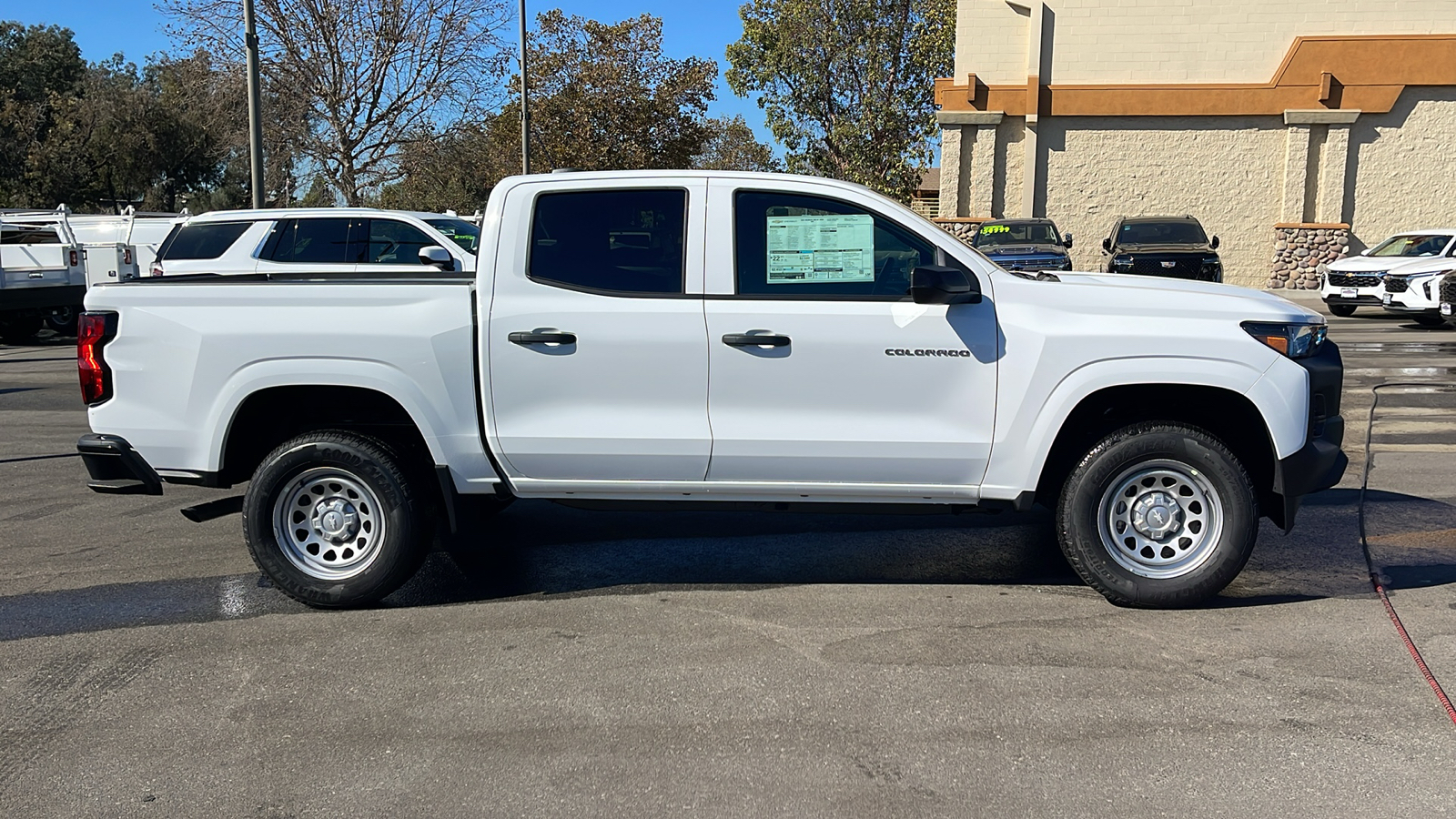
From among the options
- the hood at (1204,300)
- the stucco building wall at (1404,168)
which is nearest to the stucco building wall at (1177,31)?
the stucco building wall at (1404,168)

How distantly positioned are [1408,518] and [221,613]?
254 inches

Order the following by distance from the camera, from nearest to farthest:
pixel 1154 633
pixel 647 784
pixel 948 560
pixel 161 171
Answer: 1. pixel 647 784
2. pixel 1154 633
3. pixel 948 560
4. pixel 161 171

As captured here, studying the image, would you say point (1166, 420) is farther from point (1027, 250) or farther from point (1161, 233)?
point (1161, 233)

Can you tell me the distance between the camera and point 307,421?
18.7 ft

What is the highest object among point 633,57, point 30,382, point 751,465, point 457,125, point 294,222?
point 633,57

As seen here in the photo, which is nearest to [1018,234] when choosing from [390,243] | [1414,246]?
[1414,246]

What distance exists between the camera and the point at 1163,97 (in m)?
28.1

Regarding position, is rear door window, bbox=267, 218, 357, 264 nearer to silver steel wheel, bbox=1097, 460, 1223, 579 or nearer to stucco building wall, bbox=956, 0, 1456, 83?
silver steel wheel, bbox=1097, 460, 1223, 579

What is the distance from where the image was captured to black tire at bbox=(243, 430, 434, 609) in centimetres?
535

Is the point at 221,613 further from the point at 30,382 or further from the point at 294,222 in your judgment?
the point at 30,382

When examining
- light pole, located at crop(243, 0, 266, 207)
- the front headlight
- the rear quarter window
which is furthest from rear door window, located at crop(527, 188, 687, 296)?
light pole, located at crop(243, 0, 266, 207)

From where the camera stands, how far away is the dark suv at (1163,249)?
71.7 ft

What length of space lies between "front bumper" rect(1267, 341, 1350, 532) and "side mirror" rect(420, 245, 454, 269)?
353 inches

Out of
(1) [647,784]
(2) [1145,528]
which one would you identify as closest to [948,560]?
(2) [1145,528]
